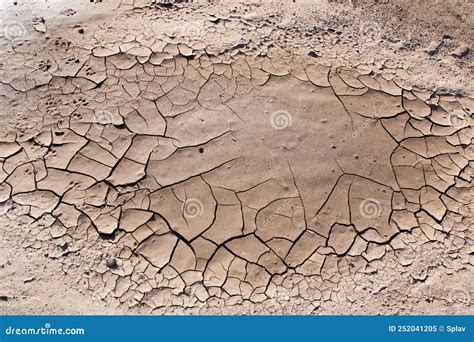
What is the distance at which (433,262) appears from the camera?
4254mm

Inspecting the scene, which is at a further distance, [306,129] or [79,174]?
[306,129]

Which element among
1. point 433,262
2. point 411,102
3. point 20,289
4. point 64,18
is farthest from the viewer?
point 64,18

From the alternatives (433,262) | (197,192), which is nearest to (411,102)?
(433,262)

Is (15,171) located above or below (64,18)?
below

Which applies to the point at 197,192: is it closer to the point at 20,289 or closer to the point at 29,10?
the point at 20,289

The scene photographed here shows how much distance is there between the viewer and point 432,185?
4645 millimetres

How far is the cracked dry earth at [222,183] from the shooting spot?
401 centimetres

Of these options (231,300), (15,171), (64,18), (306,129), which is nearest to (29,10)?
(64,18)

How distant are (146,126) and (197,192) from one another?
3.07ft

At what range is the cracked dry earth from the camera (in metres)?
4.01

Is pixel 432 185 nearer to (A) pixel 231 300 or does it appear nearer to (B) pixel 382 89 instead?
(B) pixel 382 89

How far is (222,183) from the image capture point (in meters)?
4.42

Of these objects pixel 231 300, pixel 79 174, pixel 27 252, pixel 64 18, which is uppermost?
pixel 64 18

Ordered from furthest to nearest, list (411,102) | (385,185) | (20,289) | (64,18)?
(64,18) → (411,102) → (385,185) → (20,289)
